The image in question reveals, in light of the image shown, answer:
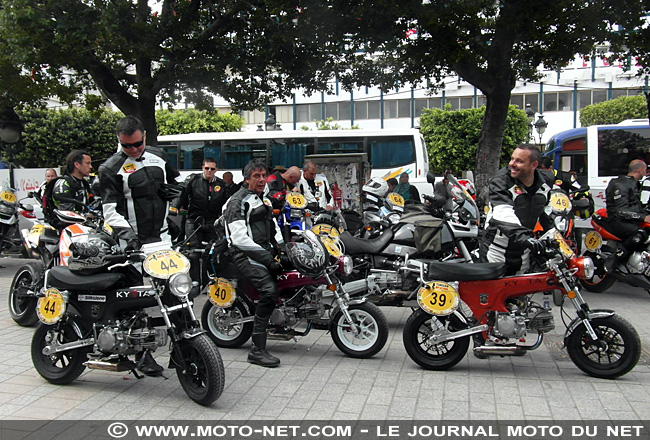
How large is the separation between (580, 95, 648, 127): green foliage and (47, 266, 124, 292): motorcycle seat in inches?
1542

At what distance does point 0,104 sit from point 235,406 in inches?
467

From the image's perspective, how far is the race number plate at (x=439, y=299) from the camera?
15.5ft

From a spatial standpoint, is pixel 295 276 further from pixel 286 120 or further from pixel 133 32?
pixel 286 120

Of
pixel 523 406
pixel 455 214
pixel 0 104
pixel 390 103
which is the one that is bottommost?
pixel 523 406

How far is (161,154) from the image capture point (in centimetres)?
515

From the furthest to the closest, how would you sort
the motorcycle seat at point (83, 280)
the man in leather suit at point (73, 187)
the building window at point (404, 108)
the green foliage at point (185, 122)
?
the building window at point (404, 108), the green foliage at point (185, 122), the man in leather suit at point (73, 187), the motorcycle seat at point (83, 280)

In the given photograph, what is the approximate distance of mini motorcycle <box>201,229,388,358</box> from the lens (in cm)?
519

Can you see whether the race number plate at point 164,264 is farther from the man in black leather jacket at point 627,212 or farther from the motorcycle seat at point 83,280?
the man in black leather jacket at point 627,212

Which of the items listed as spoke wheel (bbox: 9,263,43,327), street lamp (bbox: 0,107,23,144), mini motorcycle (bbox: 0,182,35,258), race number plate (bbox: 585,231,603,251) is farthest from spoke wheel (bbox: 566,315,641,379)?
street lamp (bbox: 0,107,23,144)

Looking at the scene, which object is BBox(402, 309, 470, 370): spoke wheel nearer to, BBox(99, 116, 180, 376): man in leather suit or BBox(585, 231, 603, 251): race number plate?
BBox(99, 116, 180, 376): man in leather suit

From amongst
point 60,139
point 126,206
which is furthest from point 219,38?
point 60,139

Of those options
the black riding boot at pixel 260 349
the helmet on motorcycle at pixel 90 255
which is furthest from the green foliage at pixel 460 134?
the helmet on motorcycle at pixel 90 255

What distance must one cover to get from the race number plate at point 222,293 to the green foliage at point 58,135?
24787 millimetres

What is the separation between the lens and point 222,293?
540 centimetres
